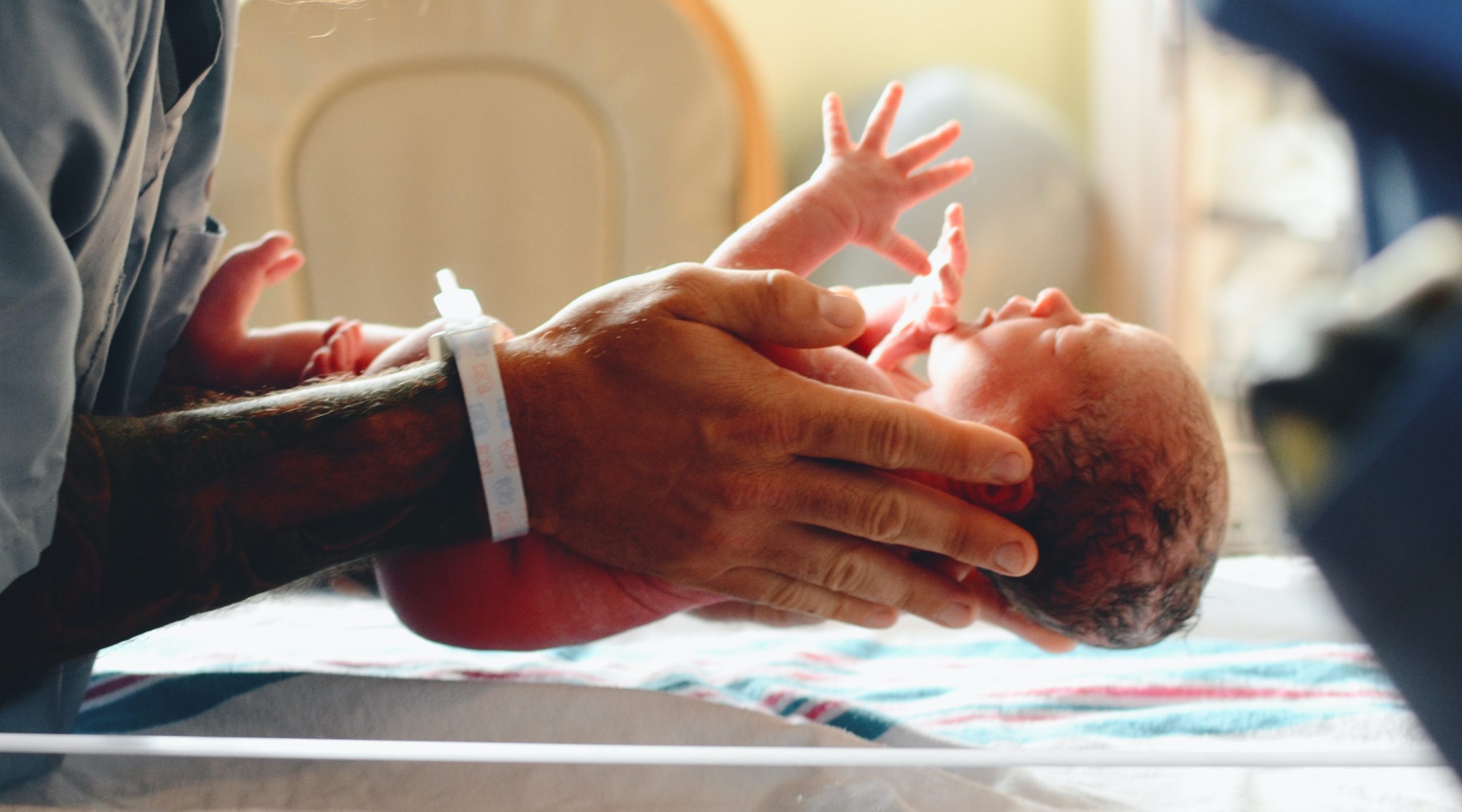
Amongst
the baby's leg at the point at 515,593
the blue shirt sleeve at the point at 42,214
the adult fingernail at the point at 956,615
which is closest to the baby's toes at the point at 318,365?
the baby's leg at the point at 515,593

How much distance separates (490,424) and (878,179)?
45 centimetres

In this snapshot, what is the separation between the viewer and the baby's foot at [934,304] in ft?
2.86

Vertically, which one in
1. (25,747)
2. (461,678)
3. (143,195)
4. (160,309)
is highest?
(143,195)

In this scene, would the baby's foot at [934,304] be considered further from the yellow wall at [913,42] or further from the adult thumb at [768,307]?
the yellow wall at [913,42]

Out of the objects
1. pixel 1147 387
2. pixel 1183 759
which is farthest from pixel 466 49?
pixel 1183 759

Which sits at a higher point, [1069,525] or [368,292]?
[368,292]

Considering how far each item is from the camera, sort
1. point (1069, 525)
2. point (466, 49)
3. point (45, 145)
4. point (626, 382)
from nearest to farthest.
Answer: point (45, 145)
point (626, 382)
point (1069, 525)
point (466, 49)

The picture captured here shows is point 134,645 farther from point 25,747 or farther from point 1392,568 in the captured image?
point 1392,568

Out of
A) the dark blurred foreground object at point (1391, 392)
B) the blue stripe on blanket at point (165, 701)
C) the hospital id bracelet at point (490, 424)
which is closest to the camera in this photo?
the dark blurred foreground object at point (1391, 392)

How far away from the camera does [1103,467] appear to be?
78 centimetres

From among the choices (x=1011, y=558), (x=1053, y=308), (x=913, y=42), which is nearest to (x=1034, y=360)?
(x=1053, y=308)

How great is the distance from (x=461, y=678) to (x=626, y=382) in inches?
12.0

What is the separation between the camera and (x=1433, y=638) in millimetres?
387

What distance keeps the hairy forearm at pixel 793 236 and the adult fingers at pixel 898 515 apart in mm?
235
